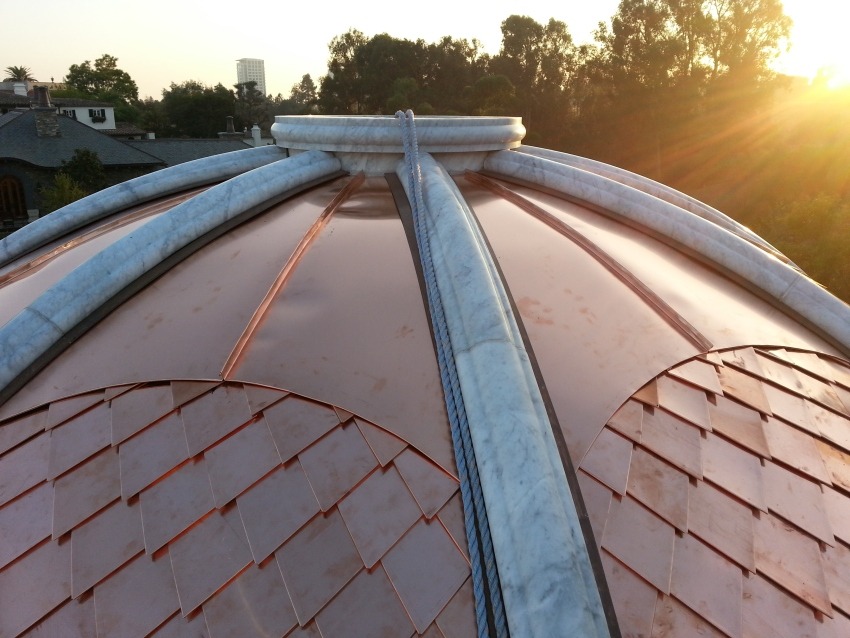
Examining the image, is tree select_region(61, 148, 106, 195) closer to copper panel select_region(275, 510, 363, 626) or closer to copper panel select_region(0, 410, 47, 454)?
copper panel select_region(0, 410, 47, 454)

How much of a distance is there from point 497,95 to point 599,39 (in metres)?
6.38

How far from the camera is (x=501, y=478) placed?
300 centimetres

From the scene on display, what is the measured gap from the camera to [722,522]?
324cm

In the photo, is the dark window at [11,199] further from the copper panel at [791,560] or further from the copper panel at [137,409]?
the copper panel at [791,560]

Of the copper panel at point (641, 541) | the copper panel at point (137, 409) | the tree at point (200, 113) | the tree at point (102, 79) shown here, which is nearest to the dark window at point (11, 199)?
the tree at point (200, 113)

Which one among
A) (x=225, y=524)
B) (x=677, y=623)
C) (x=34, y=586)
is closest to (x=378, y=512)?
(x=225, y=524)

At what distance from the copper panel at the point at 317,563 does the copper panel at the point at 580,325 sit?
1.26 m

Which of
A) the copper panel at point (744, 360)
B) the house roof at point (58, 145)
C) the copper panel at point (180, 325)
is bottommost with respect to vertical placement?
the house roof at point (58, 145)

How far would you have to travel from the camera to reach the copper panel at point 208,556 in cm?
288

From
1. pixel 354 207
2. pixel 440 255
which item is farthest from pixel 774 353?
pixel 354 207

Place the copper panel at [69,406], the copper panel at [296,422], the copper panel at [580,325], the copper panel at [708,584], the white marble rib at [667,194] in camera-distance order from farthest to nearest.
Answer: the white marble rib at [667,194] → the copper panel at [69,406] → the copper panel at [580,325] → the copper panel at [296,422] → the copper panel at [708,584]

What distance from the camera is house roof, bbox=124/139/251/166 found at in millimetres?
40719

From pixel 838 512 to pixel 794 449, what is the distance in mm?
405

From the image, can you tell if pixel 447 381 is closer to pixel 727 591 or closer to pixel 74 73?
pixel 727 591
